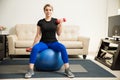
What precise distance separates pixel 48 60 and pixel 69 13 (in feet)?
8.93

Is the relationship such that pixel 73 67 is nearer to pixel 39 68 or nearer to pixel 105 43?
pixel 39 68

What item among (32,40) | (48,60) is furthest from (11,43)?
(48,60)

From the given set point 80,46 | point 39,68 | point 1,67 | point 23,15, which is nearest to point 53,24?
point 39,68

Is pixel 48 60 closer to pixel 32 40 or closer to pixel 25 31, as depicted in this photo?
pixel 32 40

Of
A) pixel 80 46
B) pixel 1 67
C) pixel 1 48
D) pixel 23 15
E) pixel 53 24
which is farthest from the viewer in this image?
pixel 23 15

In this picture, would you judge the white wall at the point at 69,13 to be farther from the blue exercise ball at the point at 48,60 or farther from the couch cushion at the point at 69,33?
the blue exercise ball at the point at 48,60

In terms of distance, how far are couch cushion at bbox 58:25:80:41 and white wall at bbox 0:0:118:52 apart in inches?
11.5

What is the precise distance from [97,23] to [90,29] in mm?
264

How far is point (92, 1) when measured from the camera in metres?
5.82

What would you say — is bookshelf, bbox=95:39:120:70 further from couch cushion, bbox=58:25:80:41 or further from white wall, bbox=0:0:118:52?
white wall, bbox=0:0:118:52

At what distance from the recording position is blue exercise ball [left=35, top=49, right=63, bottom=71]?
3.33 meters

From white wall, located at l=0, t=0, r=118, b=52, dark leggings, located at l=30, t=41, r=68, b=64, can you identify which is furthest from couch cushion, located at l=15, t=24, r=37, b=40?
dark leggings, located at l=30, t=41, r=68, b=64

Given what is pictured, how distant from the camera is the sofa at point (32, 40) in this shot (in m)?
4.80

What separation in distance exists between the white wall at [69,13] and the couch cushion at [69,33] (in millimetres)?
292
